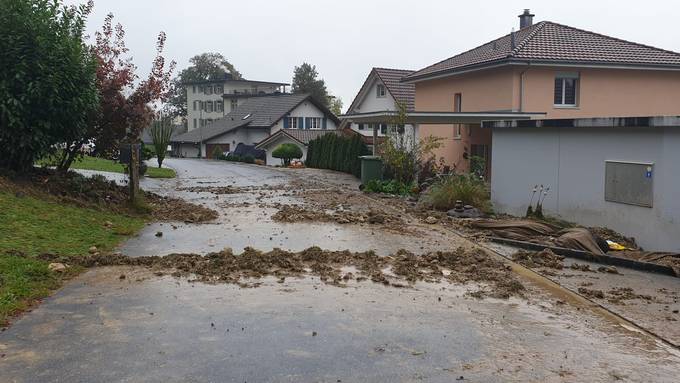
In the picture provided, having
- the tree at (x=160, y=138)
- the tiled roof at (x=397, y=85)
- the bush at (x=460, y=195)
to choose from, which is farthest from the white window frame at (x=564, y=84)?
the tree at (x=160, y=138)

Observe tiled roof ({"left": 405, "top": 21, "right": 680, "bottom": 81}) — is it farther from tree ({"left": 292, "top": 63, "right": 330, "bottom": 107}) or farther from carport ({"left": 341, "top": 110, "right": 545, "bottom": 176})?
tree ({"left": 292, "top": 63, "right": 330, "bottom": 107})

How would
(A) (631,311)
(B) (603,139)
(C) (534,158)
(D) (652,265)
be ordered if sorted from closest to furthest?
(A) (631,311), (D) (652,265), (B) (603,139), (C) (534,158)

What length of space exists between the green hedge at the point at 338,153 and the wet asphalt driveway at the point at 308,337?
24.2 meters

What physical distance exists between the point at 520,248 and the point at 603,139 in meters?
3.30

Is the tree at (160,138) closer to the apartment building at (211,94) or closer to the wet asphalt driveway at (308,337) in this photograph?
the wet asphalt driveway at (308,337)

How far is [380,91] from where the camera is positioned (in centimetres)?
4409

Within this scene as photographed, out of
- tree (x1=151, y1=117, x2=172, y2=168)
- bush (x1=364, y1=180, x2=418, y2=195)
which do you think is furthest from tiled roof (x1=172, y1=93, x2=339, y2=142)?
bush (x1=364, y1=180, x2=418, y2=195)

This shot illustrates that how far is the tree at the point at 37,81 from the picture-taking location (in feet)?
43.9

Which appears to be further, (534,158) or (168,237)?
(534,158)

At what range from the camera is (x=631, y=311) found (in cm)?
759

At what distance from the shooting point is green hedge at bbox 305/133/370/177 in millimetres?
33456

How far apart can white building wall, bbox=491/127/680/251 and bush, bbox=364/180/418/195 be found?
4.78 m

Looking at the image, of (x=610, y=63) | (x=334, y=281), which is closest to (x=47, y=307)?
(x=334, y=281)

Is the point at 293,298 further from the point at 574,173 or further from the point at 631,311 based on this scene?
the point at 574,173
